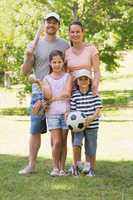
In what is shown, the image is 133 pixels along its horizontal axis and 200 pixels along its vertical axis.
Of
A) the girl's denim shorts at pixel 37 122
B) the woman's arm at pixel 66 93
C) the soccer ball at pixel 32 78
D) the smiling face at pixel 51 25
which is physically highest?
the smiling face at pixel 51 25

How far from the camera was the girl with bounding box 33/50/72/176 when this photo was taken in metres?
7.40

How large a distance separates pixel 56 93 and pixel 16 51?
1414cm

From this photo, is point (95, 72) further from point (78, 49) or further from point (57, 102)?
point (57, 102)

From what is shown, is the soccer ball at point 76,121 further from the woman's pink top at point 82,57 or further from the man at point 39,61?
the woman's pink top at point 82,57

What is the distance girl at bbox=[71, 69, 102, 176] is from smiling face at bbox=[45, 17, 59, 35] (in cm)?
60

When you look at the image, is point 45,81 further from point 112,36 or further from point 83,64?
point 112,36

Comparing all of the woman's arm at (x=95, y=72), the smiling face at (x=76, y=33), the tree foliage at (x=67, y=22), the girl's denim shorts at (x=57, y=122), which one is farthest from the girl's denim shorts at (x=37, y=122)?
the tree foliage at (x=67, y=22)

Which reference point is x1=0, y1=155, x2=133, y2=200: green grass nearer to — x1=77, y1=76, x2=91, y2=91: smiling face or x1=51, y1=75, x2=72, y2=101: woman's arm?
x1=51, y1=75, x2=72, y2=101: woman's arm

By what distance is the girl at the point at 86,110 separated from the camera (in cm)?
734

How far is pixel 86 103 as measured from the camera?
738 centimetres

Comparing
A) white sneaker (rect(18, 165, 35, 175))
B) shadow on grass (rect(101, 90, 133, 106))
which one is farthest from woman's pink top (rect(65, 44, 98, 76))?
shadow on grass (rect(101, 90, 133, 106))

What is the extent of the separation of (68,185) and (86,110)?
990 millimetres

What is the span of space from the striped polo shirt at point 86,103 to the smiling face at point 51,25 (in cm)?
81

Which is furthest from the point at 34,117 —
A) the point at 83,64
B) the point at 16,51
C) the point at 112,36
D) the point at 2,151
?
the point at 112,36
